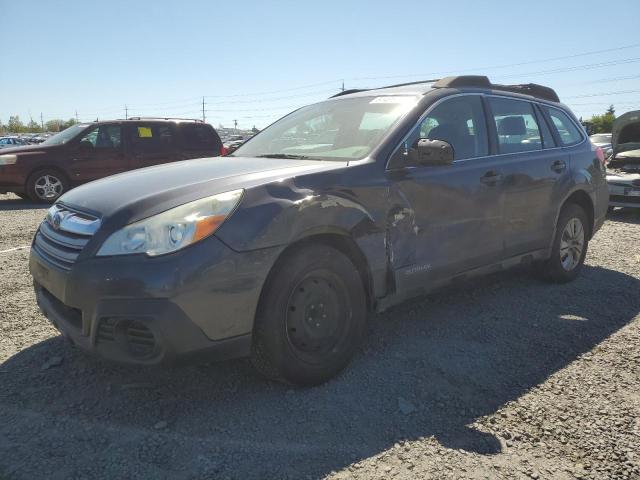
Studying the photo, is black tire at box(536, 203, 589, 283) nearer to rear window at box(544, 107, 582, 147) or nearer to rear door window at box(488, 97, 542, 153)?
rear window at box(544, 107, 582, 147)

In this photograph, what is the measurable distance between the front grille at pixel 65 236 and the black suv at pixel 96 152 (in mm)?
8399

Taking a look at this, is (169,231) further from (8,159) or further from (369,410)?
(8,159)

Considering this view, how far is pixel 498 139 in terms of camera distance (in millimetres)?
4109

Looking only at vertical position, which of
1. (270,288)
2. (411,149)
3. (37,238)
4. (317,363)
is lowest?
(317,363)

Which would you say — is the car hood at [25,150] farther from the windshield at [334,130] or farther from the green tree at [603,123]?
the green tree at [603,123]

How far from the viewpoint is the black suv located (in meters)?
10.6

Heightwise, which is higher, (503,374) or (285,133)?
(285,133)

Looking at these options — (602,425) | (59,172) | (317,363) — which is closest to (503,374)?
(602,425)

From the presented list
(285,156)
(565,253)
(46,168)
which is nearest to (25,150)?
(46,168)

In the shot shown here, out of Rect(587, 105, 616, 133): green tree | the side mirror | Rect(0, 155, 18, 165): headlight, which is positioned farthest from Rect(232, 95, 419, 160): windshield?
Rect(587, 105, 616, 133): green tree

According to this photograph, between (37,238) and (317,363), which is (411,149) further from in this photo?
(37,238)

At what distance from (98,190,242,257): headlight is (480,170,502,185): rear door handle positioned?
210 centimetres

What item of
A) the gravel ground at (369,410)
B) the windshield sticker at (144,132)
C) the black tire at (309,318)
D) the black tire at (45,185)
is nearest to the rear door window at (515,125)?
the gravel ground at (369,410)

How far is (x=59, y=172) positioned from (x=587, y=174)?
9903 millimetres
